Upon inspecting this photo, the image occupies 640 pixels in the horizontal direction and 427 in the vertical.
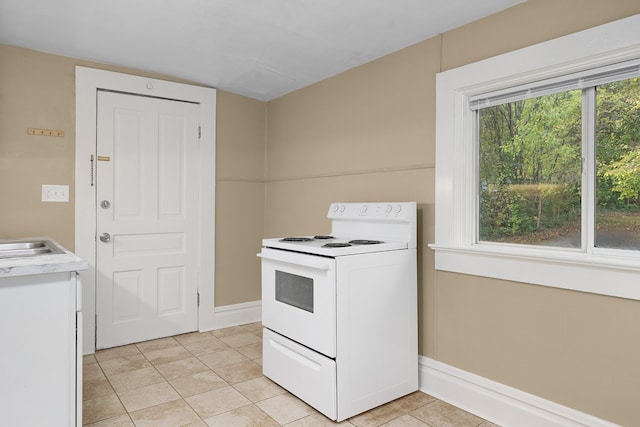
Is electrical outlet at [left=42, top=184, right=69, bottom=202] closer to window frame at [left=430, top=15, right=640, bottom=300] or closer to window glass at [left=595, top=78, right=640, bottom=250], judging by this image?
window frame at [left=430, top=15, right=640, bottom=300]

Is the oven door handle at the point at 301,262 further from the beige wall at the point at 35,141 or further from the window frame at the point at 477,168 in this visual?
the beige wall at the point at 35,141

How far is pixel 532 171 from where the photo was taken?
2.17 meters

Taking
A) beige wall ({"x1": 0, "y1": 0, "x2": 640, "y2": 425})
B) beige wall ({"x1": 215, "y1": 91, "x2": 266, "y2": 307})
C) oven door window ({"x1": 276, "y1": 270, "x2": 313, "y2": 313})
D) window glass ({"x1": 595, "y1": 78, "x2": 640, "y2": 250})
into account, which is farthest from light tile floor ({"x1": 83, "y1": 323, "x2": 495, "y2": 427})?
window glass ({"x1": 595, "y1": 78, "x2": 640, "y2": 250})

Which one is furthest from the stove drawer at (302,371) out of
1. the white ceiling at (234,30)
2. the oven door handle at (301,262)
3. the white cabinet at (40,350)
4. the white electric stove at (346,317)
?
the white ceiling at (234,30)

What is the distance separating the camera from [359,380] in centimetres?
219

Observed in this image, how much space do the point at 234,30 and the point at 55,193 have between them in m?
1.74

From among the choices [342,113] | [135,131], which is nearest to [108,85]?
[135,131]

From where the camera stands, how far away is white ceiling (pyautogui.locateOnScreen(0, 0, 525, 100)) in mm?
2180

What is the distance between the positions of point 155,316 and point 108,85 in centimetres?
186

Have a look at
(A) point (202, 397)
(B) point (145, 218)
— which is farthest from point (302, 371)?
(B) point (145, 218)

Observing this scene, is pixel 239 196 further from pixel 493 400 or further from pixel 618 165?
pixel 618 165

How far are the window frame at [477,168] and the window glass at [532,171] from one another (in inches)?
2.1

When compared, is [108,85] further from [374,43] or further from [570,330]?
[570,330]

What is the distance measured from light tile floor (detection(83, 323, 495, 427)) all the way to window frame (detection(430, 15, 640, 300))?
2.70 feet
